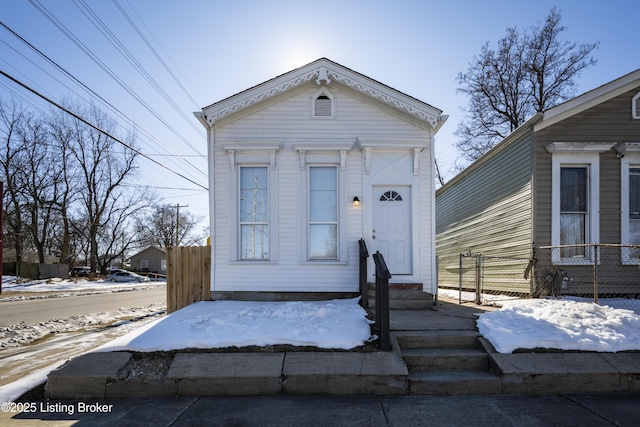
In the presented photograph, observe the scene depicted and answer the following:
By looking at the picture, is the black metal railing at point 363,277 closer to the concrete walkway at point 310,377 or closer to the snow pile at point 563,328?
the snow pile at point 563,328

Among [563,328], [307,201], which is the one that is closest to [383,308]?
[563,328]

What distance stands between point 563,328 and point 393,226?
3451 millimetres

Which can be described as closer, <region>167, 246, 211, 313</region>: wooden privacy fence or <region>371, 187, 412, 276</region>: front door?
<region>371, 187, 412, 276</region>: front door

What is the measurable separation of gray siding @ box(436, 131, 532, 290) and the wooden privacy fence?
7.12 metres

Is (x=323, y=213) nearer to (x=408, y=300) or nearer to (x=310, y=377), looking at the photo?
(x=408, y=300)

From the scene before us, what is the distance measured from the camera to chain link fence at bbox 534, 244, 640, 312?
780cm

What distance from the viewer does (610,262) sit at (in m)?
7.95

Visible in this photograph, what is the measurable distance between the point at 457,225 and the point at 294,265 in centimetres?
740

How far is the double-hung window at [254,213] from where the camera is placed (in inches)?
311

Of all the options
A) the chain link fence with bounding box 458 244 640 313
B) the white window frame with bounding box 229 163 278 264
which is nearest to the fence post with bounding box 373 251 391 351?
the white window frame with bounding box 229 163 278 264

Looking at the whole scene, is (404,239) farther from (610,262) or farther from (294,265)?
(610,262)

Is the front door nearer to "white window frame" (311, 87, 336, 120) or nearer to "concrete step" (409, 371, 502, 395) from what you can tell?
"white window frame" (311, 87, 336, 120)

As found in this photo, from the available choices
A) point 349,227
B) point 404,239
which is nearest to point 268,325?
point 349,227

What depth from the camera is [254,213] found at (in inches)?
312
